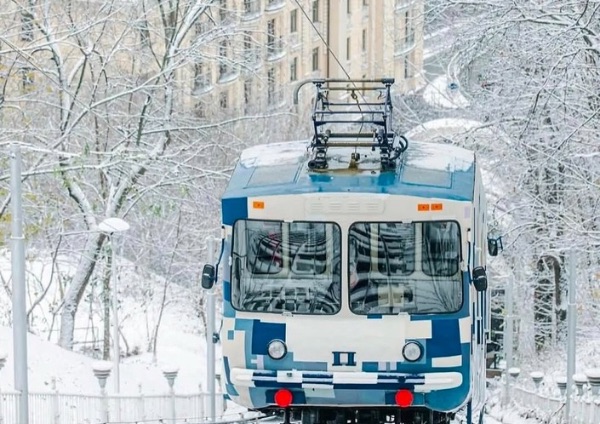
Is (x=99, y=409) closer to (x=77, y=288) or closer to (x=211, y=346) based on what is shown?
(x=211, y=346)

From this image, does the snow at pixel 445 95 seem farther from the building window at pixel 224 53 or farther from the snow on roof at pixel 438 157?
the snow on roof at pixel 438 157

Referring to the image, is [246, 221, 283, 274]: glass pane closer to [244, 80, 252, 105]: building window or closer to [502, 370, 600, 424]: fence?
[502, 370, 600, 424]: fence

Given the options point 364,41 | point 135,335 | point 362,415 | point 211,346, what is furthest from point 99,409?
point 364,41

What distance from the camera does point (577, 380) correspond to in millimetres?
20250

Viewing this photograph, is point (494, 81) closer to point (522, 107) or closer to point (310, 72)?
point (522, 107)

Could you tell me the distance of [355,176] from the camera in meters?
14.1

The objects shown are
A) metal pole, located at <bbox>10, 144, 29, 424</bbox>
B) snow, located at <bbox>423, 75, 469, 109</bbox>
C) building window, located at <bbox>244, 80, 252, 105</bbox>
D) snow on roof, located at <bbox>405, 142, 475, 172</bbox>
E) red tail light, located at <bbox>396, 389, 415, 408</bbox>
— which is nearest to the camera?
red tail light, located at <bbox>396, 389, 415, 408</bbox>

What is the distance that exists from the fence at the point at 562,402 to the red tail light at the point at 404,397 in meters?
4.57

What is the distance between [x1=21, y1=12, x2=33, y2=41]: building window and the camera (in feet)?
94.2

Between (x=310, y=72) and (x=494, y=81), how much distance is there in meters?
33.2

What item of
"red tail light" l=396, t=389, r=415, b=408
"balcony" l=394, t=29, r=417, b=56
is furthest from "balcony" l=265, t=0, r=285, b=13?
"red tail light" l=396, t=389, r=415, b=408

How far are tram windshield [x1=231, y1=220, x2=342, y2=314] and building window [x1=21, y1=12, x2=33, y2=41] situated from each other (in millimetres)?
15885

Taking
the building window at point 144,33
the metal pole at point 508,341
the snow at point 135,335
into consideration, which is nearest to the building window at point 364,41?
the snow at point 135,335

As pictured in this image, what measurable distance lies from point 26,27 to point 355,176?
17339 mm
